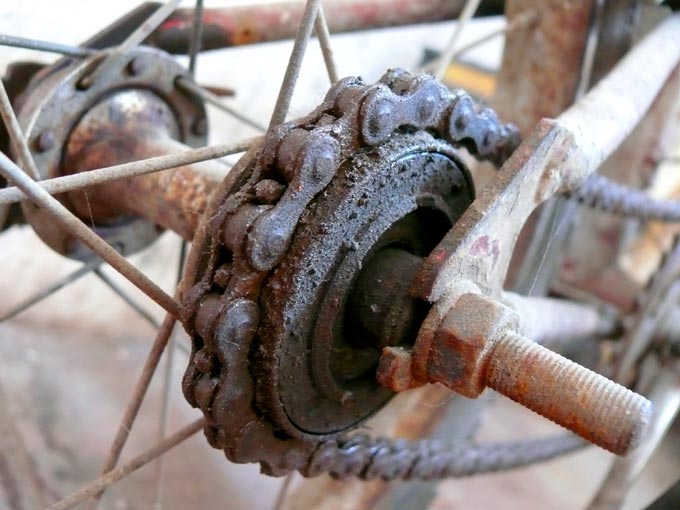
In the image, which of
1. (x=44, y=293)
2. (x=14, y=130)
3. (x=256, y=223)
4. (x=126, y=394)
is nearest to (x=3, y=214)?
(x=44, y=293)

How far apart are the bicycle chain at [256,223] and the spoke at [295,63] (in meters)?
0.06

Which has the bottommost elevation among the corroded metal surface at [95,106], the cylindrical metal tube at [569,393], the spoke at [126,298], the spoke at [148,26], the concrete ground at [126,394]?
the concrete ground at [126,394]

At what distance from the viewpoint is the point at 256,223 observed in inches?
18.2

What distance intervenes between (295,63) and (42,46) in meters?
0.26

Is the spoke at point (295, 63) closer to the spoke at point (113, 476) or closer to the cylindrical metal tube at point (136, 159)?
the cylindrical metal tube at point (136, 159)

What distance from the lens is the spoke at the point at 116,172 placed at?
517 millimetres

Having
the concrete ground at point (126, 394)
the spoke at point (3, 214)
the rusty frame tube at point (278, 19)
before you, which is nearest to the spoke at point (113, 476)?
the spoke at point (3, 214)

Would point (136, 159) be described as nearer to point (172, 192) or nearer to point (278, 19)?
point (172, 192)

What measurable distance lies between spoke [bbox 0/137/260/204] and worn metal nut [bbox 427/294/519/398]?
221mm

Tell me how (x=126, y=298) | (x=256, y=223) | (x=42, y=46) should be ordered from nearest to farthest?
(x=256, y=223)
(x=42, y=46)
(x=126, y=298)

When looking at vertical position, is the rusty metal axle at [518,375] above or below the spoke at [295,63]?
below

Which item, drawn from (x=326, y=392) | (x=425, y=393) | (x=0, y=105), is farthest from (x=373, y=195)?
(x=425, y=393)

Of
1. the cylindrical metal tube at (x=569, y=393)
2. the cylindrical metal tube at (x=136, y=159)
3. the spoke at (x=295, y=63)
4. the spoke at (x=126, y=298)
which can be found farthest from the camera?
the spoke at (x=126, y=298)

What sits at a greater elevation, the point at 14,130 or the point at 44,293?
the point at 14,130
